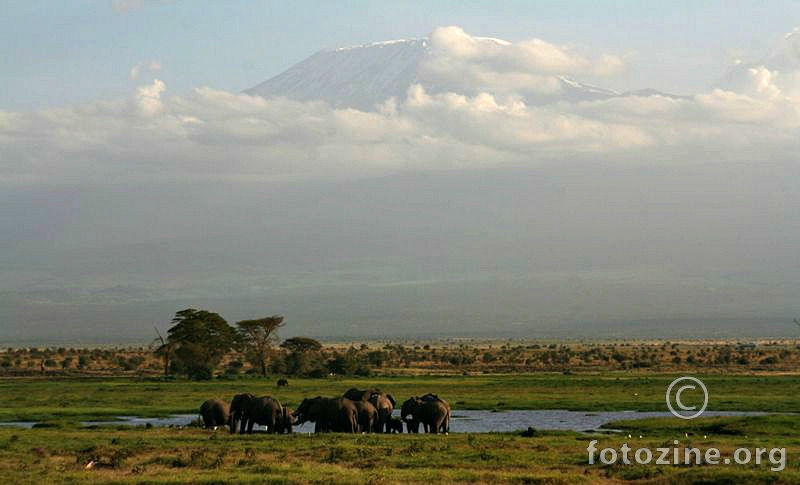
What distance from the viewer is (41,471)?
28.0 meters

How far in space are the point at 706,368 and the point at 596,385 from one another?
25.2 metres

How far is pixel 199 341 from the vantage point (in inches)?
3420

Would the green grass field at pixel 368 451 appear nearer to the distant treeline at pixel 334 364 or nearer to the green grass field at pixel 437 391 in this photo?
the green grass field at pixel 437 391

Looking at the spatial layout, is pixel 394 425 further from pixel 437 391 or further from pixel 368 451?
pixel 437 391

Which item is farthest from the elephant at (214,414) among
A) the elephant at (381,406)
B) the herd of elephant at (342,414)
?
the elephant at (381,406)

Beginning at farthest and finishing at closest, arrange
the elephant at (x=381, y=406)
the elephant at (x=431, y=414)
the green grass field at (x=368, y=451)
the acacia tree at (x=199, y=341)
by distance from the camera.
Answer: the acacia tree at (x=199, y=341), the elephant at (x=381, y=406), the elephant at (x=431, y=414), the green grass field at (x=368, y=451)

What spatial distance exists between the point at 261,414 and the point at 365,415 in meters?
4.05

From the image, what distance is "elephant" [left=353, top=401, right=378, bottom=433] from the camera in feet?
133

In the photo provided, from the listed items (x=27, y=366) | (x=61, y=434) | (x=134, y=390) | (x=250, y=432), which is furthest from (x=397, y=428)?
(x=27, y=366)

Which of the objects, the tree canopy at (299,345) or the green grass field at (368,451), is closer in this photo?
the green grass field at (368,451)

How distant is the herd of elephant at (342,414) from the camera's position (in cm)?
4034

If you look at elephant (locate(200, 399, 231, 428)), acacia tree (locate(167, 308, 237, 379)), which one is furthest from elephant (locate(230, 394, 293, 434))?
acacia tree (locate(167, 308, 237, 379))

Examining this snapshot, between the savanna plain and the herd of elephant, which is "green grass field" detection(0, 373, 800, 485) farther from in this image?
the herd of elephant

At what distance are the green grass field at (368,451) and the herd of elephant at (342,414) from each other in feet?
5.16
